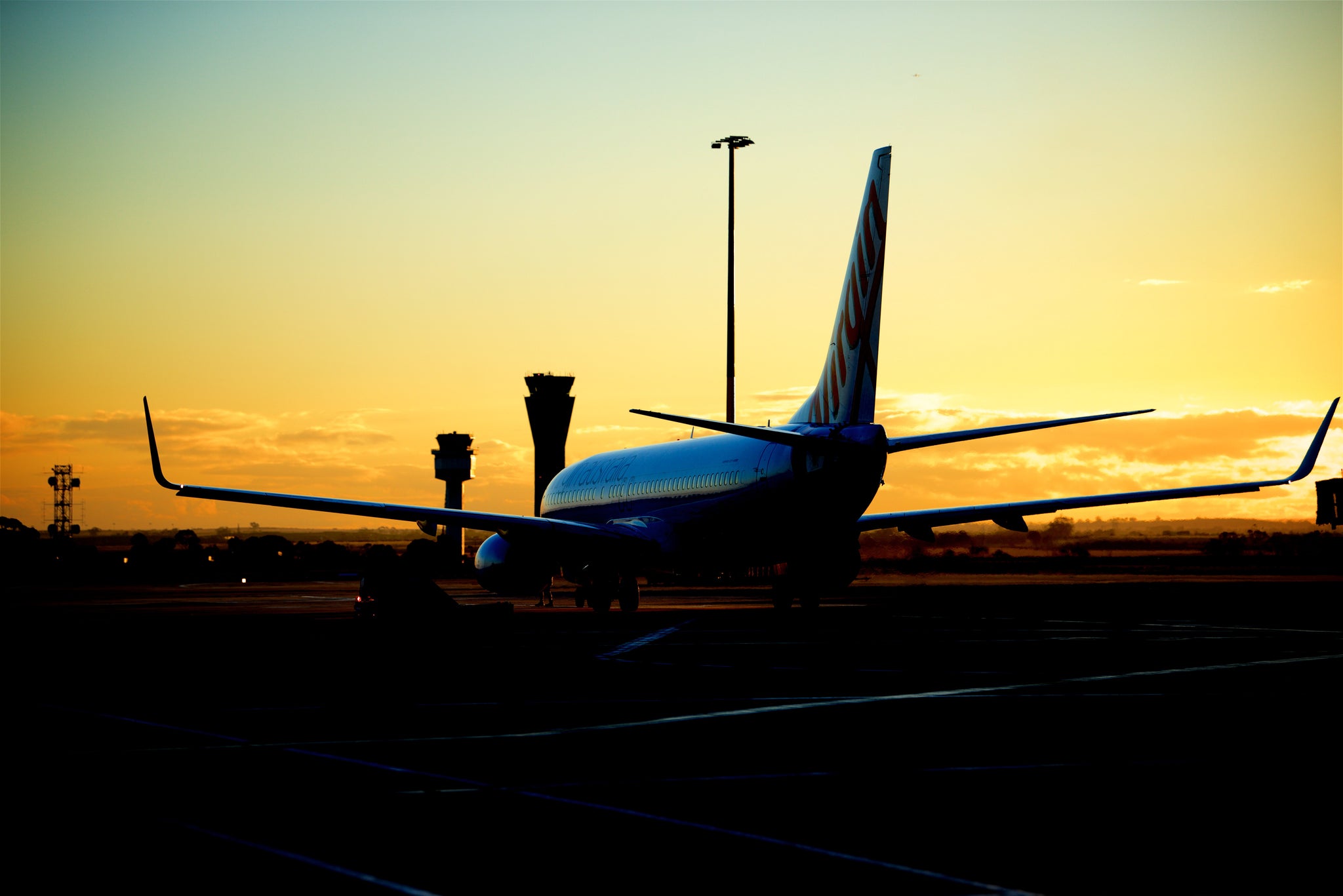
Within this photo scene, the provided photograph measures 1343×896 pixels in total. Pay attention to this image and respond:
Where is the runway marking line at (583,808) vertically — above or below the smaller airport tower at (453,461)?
below

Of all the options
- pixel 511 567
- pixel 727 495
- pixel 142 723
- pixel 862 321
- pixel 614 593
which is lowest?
pixel 142 723

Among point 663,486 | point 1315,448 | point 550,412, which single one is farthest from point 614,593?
point 550,412

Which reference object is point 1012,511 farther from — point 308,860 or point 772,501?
point 308,860

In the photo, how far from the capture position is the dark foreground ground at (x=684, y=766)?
679 centimetres

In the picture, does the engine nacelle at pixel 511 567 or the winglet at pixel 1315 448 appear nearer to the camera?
the winglet at pixel 1315 448

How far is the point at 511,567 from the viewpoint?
36.4 m

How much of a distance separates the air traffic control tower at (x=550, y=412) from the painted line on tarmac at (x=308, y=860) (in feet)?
313

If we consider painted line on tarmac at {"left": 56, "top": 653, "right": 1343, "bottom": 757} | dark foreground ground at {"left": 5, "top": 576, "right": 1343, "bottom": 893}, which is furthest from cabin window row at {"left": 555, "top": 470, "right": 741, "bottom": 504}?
painted line on tarmac at {"left": 56, "top": 653, "right": 1343, "bottom": 757}

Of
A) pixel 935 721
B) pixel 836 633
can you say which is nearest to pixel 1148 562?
pixel 836 633

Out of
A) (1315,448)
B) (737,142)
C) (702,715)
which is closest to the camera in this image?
(702,715)

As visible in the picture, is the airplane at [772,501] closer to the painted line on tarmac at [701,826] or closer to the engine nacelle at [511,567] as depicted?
the engine nacelle at [511,567]

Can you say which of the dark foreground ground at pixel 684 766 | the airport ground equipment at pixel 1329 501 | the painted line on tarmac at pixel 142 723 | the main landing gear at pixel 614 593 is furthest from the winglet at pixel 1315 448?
the airport ground equipment at pixel 1329 501

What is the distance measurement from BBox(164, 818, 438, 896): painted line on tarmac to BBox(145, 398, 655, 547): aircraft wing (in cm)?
2381

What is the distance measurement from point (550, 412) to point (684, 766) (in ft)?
316
